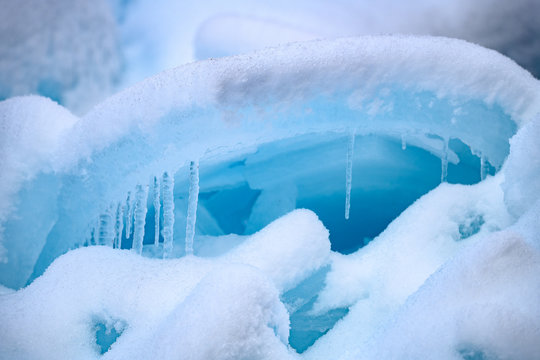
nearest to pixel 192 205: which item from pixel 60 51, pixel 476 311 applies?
pixel 476 311

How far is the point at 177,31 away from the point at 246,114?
130 cm

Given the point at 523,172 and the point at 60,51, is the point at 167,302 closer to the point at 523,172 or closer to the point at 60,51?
the point at 523,172

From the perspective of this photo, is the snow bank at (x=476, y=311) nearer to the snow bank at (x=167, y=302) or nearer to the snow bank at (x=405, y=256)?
the snow bank at (x=167, y=302)

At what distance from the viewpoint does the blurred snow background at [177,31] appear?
185 centimetres

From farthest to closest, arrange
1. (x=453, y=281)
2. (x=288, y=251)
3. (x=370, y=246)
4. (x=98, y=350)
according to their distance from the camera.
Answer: (x=370, y=246) → (x=288, y=251) → (x=98, y=350) → (x=453, y=281)

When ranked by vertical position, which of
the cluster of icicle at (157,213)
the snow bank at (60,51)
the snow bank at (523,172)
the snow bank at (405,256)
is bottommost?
the snow bank at (405,256)

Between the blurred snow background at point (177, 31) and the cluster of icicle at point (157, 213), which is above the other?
the blurred snow background at point (177, 31)

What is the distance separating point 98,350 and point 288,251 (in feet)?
1.80

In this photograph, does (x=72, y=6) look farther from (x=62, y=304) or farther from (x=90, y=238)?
(x=62, y=304)

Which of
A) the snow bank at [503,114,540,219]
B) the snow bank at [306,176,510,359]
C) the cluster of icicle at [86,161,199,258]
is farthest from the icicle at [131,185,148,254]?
the snow bank at [503,114,540,219]

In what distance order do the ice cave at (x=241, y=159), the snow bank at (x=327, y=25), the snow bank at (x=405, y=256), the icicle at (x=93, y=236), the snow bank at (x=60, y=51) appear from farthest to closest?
1. the snow bank at (x=327, y=25)
2. the snow bank at (x=60, y=51)
3. the icicle at (x=93, y=236)
4. the snow bank at (x=405, y=256)
5. the ice cave at (x=241, y=159)

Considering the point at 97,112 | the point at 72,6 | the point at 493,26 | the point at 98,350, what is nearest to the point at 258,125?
the point at 97,112

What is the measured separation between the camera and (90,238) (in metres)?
1.52

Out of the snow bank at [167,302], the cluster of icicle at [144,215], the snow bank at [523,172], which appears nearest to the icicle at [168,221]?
the cluster of icicle at [144,215]
